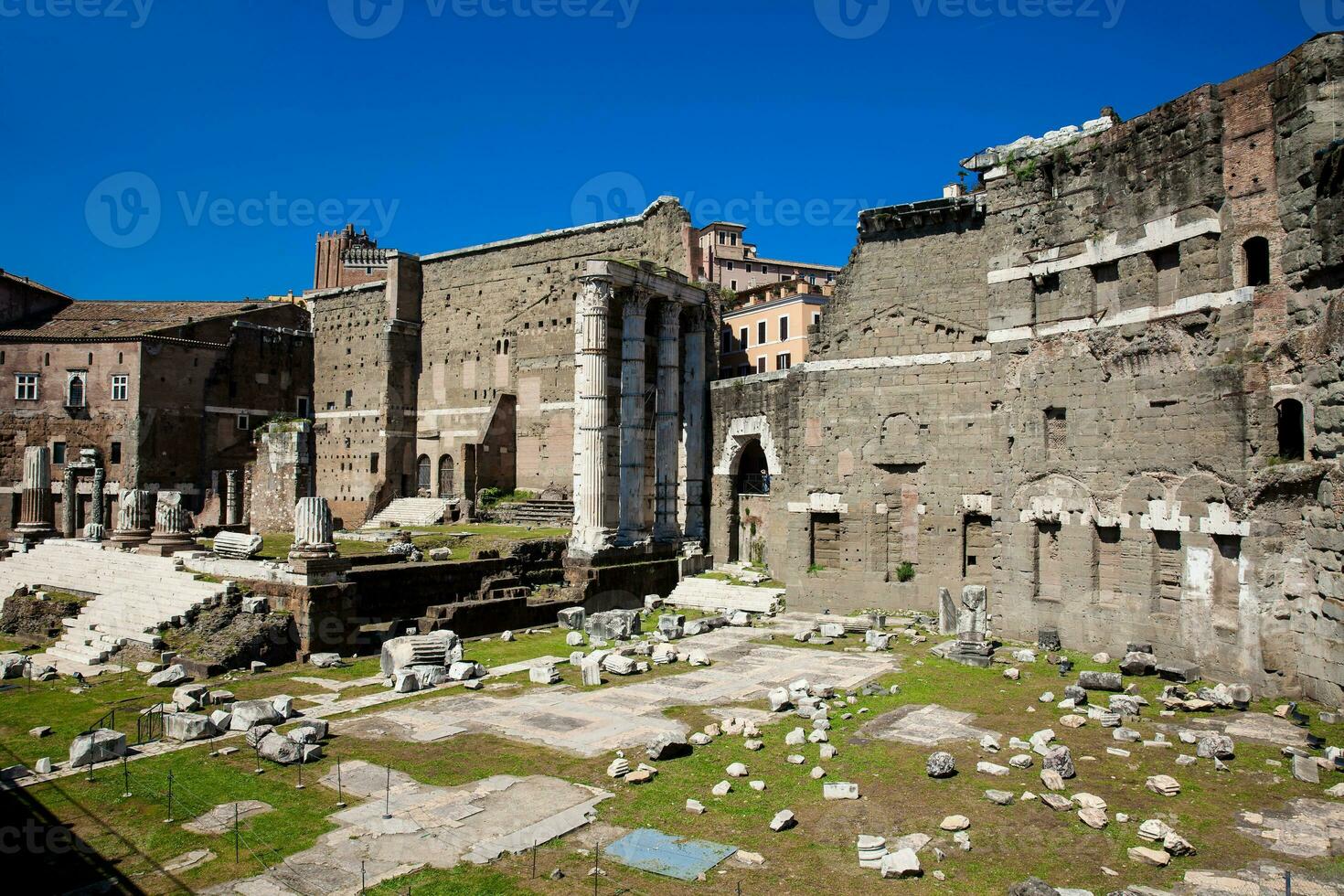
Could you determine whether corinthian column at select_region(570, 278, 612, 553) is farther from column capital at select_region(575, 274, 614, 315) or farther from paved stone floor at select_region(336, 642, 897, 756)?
paved stone floor at select_region(336, 642, 897, 756)

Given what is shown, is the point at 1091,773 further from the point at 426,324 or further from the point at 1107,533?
the point at 426,324

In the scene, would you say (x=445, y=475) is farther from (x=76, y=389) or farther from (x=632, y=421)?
(x=632, y=421)

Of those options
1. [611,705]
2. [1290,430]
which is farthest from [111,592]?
[1290,430]

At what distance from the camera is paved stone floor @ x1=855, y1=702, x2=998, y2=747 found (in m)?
12.2

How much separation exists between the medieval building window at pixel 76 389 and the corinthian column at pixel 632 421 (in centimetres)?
3599

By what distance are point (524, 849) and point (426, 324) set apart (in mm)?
43933

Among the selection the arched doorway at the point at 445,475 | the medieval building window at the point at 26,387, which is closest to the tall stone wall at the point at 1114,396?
the arched doorway at the point at 445,475

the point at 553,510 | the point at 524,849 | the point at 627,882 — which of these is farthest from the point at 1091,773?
the point at 553,510

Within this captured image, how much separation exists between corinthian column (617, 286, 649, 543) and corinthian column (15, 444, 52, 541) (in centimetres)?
2219

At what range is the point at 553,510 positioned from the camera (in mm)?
38500

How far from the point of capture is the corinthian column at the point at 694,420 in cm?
3228

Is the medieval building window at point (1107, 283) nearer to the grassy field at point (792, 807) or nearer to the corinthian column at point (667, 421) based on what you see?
the grassy field at point (792, 807)

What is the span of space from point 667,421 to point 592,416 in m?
4.10

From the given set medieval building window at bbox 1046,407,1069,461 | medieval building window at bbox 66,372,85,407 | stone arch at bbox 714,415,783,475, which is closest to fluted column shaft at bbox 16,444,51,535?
medieval building window at bbox 66,372,85,407
